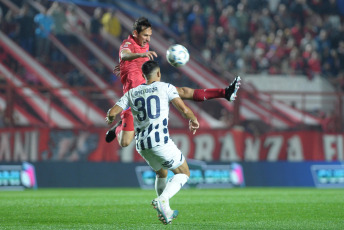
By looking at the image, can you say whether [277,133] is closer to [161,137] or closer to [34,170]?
[34,170]

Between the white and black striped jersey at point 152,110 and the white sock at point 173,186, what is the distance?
48 centimetres

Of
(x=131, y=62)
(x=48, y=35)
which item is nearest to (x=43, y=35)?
(x=48, y=35)

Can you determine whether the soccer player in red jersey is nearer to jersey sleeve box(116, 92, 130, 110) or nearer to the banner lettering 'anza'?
jersey sleeve box(116, 92, 130, 110)

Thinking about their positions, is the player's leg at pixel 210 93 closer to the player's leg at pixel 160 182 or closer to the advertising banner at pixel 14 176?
the player's leg at pixel 160 182

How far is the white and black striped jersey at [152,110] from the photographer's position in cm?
798

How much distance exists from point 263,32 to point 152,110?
16.8 meters

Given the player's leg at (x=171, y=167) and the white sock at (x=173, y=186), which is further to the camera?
the white sock at (x=173, y=186)

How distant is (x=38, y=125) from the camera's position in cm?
1838

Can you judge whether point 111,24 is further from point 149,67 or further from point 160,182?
point 149,67

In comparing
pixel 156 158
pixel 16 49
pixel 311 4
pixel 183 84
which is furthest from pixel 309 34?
pixel 156 158

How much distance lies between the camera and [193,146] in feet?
62.3

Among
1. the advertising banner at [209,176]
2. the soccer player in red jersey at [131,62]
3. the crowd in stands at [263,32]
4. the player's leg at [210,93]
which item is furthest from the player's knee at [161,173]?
the crowd in stands at [263,32]

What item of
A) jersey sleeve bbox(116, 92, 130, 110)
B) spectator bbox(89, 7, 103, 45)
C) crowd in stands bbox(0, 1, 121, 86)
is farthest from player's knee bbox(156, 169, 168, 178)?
spectator bbox(89, 7, 103, 45)

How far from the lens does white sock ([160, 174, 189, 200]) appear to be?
309 inches
